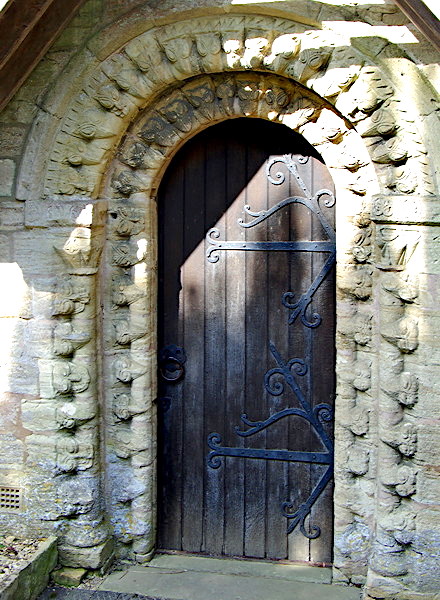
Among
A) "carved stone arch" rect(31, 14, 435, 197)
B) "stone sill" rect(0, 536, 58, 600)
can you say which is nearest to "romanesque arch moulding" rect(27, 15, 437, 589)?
"carved stone arch" rect(31, 14, 435, 197)

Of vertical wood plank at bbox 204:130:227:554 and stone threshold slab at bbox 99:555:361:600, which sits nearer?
stone threshold slab at bbox 99:555:361:600

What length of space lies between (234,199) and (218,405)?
4.08 ft

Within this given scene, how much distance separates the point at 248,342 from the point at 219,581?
4.63 ft

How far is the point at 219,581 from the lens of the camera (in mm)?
4734

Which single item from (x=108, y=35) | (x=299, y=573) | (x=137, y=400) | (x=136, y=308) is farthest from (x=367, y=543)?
(x=108, y=35)

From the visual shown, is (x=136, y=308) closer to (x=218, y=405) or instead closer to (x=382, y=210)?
(x=218, y=405)

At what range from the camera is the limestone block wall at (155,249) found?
4.12 metres

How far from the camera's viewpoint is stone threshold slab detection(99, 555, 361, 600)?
4.59 m

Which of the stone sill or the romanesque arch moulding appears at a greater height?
the romanesque arch moulding

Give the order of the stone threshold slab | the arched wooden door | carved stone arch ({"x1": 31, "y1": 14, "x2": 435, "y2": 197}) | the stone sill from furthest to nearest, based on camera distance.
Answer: the arched wooden door < the stone threshold slab < the stone sill < carved stone arch ({"x1": 31, "y1": 14, "x2": 435, "y2": 197})

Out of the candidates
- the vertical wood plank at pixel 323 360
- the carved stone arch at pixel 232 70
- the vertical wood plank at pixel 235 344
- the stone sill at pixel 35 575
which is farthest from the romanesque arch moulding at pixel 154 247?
the vertical wood plank at pixel 235 344

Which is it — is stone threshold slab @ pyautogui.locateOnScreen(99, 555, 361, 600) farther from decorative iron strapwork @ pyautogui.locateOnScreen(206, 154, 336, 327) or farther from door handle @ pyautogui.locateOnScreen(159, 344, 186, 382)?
decorative iron strapwork @ pyautogui.locateOnScreen(206, 154, 336, 327)

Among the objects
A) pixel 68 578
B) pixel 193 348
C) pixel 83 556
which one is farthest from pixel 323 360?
pixel 68 578

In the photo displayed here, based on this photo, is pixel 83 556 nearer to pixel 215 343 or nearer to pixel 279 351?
pixel 215 343
